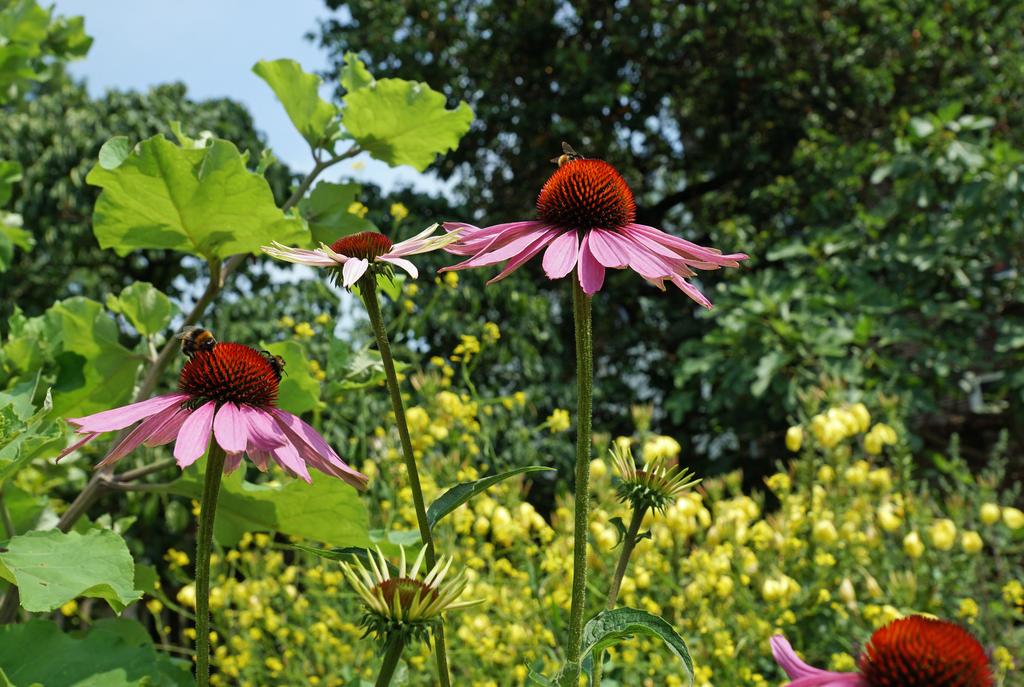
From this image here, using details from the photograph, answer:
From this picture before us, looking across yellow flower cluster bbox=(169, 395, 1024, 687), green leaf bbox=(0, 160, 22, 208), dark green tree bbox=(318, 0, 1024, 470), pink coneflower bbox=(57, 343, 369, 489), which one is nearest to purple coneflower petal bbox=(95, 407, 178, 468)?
pink coneflower bbox=(57, 343, 369, 489)

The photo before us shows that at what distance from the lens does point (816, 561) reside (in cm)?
217

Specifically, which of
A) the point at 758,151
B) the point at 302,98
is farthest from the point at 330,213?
the point at 758,151

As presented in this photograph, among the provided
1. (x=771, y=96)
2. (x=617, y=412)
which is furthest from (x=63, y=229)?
(x=771, y=96)

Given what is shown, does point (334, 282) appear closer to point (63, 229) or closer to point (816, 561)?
point (816, 561)

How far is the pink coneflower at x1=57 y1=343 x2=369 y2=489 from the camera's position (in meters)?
0.66

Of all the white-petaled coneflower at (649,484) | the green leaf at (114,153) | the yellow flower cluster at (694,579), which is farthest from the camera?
the yellow flower cluster at (694,579)

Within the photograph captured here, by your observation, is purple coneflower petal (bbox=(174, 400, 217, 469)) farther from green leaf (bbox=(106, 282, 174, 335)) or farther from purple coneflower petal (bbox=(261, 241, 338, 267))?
green leaf (bbox=(106, 282, 174, 335))

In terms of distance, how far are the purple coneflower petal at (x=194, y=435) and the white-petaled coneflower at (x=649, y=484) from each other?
0.37 metres

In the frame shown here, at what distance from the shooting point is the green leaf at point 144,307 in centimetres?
112

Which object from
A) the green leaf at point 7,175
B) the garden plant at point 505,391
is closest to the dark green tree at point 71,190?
the garden plant at point 505,391

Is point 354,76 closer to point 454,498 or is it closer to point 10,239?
point 454,498

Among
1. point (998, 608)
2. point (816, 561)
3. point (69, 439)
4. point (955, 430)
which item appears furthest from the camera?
point (955, 430)

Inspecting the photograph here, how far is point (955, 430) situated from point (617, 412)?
7.20 ft

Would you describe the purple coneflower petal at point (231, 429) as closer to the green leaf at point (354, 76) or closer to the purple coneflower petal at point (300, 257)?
the purple coneflower petal at point (300, 257)
